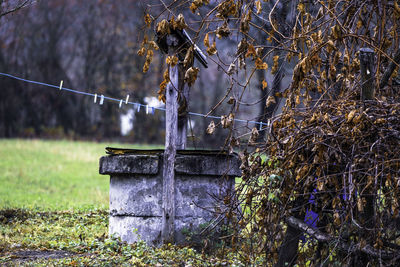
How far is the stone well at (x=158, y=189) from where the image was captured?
5.89 m

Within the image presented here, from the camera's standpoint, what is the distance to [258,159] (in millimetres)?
4066

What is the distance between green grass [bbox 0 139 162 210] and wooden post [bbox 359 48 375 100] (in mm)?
6597

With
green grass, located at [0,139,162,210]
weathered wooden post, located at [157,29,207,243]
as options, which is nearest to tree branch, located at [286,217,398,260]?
weathered wooden post, located at [157,29,207,243]

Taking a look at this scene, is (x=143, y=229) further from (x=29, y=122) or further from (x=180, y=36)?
(x=29, y=122)

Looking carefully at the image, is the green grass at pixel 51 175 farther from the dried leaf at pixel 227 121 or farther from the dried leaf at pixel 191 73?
the dried leaf at pixel 191 73

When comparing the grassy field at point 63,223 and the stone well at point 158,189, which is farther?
the stone well at point 158,189

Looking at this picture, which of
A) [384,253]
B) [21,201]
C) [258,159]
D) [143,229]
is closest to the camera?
[384,253]

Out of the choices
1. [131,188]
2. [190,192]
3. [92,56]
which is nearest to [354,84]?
[190,192]

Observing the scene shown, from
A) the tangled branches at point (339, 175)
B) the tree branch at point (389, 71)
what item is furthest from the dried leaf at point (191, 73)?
the tree branch at point (389, 71)

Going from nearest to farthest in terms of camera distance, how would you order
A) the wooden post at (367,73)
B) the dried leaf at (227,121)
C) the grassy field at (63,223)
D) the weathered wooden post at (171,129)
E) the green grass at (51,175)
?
the wooden post at (367,73) → the dried leaf at (227,121) → the grassy field at (63,223) → the weathered wooden post at (171,129) → the green grass at (51,175)

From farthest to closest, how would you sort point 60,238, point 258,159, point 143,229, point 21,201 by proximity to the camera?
point 21,201 < point 60,238 < point 143,229 < point 258,159

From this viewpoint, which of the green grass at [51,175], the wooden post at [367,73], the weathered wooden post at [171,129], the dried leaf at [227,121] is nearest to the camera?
the wooden post at [367,73]

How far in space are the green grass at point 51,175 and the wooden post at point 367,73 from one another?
21.6 ft

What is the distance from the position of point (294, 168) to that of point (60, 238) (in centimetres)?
389
